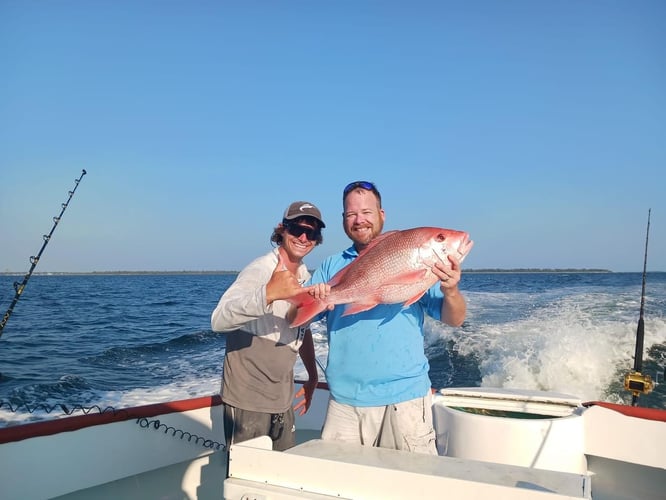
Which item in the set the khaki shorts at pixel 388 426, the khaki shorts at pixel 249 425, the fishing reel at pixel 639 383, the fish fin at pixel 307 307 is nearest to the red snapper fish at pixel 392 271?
the fish fin at pixel 307 307

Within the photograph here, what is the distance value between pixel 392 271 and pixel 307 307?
0.54 metres

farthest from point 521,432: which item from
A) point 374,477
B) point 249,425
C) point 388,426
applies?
point 374,477

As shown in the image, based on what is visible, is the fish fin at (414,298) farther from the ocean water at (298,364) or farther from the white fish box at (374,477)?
the ocean water at (298,364)

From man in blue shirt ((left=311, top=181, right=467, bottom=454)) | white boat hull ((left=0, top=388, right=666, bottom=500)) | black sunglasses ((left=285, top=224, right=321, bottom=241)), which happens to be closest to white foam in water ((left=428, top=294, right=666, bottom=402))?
white boat hull ((left=0, top=388, right=666, bottom=500))

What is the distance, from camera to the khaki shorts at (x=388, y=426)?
2705 mm

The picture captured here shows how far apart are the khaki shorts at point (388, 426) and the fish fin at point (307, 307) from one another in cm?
56

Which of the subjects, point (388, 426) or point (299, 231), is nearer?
point (388, 426)

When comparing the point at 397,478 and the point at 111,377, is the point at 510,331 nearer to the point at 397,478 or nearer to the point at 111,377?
the point at 111,377

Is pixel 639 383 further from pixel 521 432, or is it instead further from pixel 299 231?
pixel 299 231

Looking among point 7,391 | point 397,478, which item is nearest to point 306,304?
point 397,478

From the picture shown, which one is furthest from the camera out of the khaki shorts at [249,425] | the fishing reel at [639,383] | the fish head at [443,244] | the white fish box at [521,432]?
the fishing reel at [639,383]

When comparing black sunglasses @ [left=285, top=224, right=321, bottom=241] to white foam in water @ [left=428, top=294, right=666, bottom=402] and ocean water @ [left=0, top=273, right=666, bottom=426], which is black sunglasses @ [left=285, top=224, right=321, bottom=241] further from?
white foam in water @ [left=428, top=294, right=666, bottom=402]

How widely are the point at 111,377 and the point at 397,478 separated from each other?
37.6 feet

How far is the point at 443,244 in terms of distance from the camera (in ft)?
9.38
